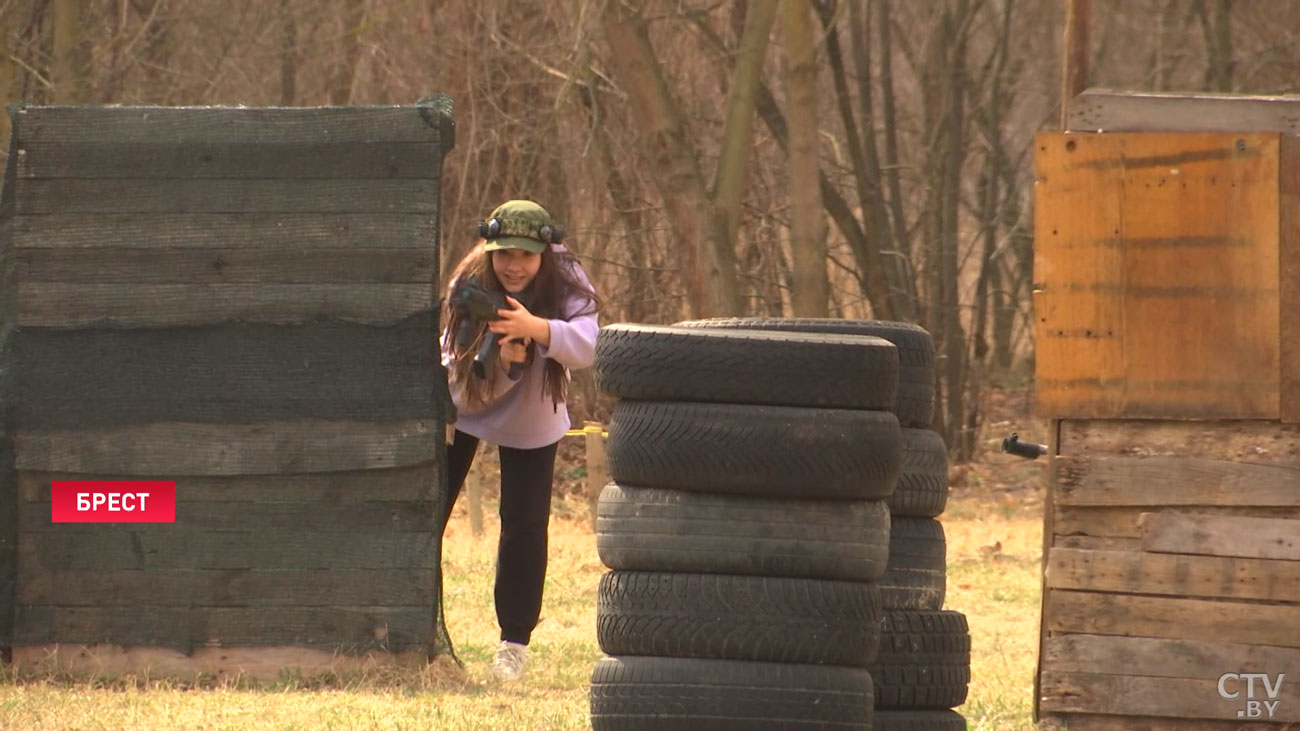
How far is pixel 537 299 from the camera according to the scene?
22.5 feet

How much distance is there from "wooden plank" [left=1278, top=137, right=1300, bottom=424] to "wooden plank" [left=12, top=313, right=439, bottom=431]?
304 centimetres

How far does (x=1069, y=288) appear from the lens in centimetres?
633

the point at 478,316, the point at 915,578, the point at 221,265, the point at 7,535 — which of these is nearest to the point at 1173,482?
the point at 915,578

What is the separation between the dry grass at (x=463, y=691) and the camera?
5858 mm

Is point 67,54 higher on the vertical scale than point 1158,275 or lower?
higher

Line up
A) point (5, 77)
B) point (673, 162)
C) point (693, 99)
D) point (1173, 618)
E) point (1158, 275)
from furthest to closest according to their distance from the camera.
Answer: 1. point (693, 99)
2. point (5, 77)
3. point (673, 162)
4. point (1173, 618)
5. point (1158, 275)

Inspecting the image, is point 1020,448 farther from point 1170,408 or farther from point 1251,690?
point 1251,690

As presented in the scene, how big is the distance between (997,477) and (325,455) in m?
11.9

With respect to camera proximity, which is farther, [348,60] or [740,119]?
[348,60]

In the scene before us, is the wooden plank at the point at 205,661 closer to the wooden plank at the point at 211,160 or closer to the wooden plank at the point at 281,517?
the wooden plank at the point at 281,517

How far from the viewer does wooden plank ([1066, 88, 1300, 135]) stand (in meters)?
6.21

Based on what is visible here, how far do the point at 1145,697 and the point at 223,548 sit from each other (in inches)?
134

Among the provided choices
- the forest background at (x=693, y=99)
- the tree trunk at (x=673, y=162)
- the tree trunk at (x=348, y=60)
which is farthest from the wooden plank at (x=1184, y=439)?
the tree trunk at (x=348, y=60)

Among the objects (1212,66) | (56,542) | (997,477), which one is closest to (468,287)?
(56,542)
